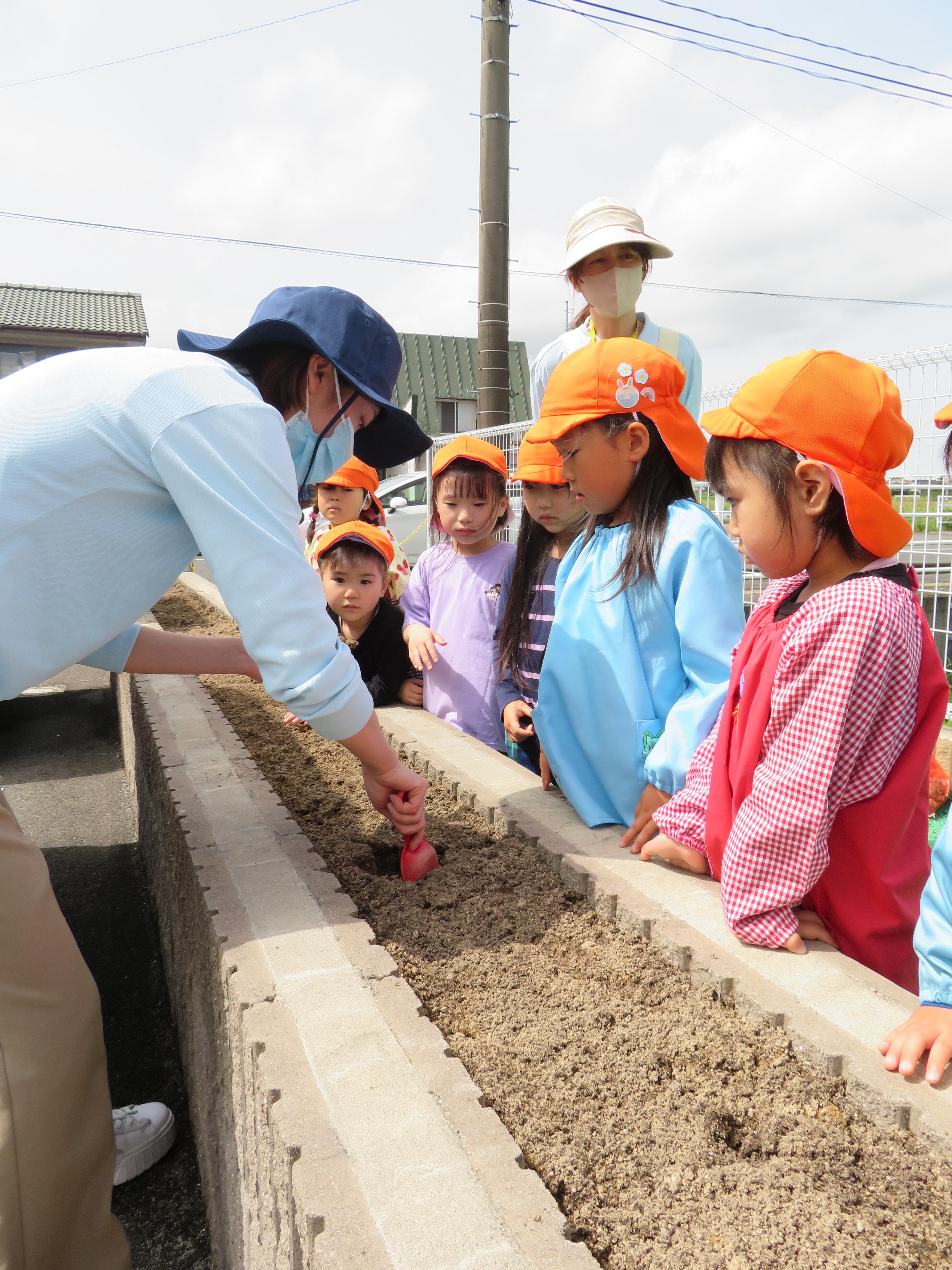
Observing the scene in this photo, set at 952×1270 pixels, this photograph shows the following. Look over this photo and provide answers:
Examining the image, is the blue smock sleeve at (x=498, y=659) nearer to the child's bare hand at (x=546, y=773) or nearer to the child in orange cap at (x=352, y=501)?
the child's bare hand at (x=546, y=773)

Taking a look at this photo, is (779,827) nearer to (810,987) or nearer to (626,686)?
(810,987)

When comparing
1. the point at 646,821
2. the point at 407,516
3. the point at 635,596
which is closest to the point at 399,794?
the point at 646,821

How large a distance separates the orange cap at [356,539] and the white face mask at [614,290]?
4.30ft

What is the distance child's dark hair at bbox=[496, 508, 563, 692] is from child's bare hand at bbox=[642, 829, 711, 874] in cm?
111

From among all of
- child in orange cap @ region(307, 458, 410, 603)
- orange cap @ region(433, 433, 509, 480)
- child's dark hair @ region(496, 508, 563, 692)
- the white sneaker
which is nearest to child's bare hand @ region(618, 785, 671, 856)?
child's dark hair @ region(496, 508, 563, 692)

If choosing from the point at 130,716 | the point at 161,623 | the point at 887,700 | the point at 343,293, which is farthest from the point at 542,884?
the point at 161,623

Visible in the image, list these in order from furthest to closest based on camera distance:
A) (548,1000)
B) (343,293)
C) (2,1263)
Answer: (343,293)
(548,1000)
(2,1263)

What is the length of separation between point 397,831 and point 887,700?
1442mm

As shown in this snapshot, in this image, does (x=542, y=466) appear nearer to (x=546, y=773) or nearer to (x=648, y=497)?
(x=648, y=497)

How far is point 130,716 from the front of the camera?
454 cm

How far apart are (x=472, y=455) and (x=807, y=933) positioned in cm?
220

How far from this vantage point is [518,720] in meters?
2.90

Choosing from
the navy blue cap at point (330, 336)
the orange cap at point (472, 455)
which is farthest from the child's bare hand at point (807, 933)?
the orange cap at point (472, 455)

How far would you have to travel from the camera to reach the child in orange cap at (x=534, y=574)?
2.93m
